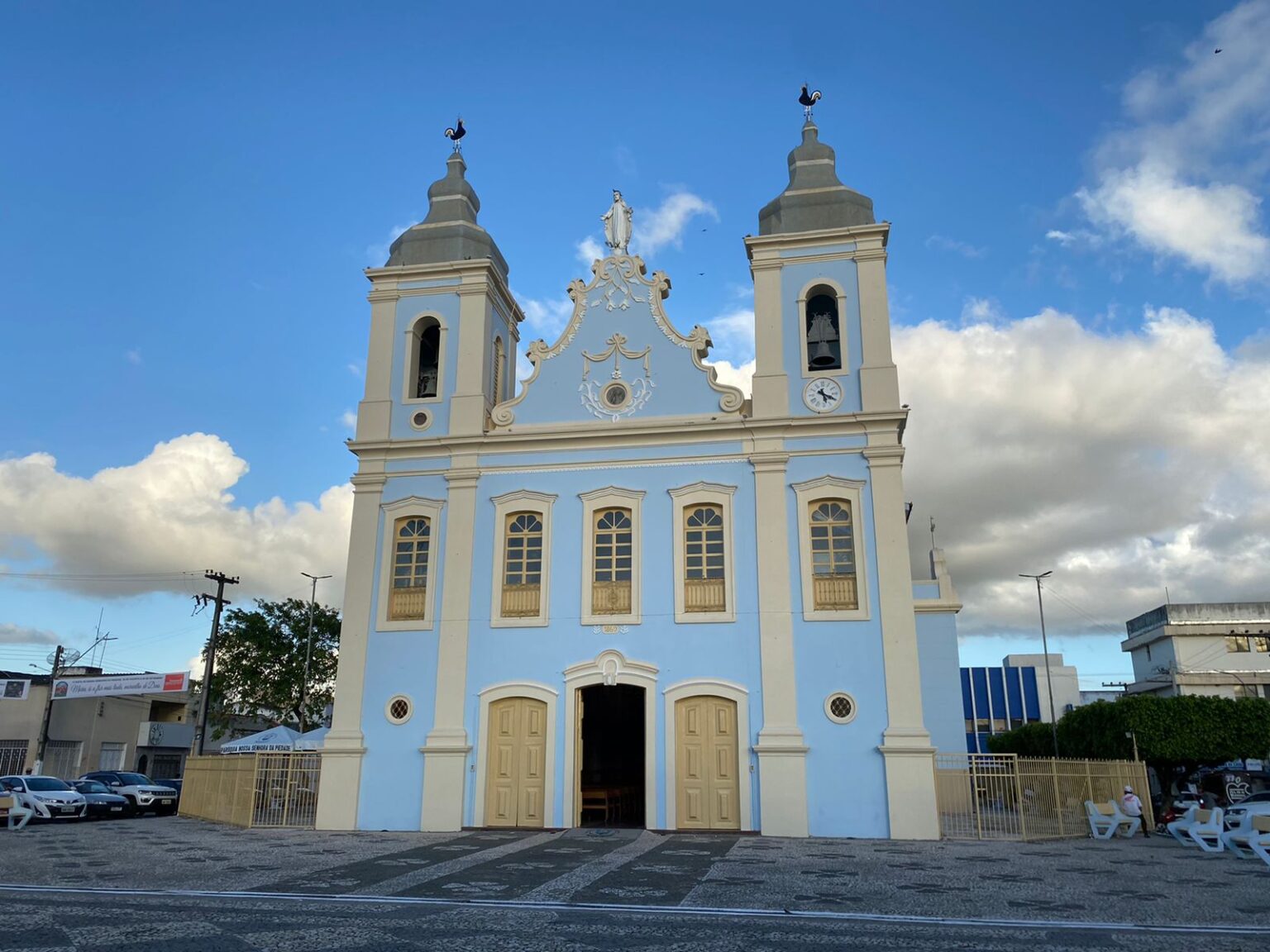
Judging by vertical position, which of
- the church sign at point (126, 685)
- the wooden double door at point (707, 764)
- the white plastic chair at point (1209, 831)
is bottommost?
the white plastic chair at point (1209, 831)

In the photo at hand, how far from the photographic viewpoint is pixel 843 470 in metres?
17.0

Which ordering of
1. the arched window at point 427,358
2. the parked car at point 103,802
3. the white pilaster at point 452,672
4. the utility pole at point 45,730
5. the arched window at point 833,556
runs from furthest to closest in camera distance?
the utility pole at point 45,730 → the parked car at point 103,802 → the arched window at point 427,358 → the white pilaster at point 452,672 → the arched window at point 833,556

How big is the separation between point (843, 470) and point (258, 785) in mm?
11891

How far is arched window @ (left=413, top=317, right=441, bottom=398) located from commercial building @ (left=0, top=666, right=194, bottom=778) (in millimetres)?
18055

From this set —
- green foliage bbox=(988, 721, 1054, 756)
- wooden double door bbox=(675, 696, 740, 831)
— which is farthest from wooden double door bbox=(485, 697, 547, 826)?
green foliage bbox=(988, 721, 1054, 756)

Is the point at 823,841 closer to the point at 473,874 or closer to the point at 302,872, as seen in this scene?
the point at 473,874

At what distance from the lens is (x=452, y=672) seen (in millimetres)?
17156

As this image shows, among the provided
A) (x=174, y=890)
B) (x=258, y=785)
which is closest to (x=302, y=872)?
(x=174, y=890)

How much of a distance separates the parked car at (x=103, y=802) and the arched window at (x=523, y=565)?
11.2 meters

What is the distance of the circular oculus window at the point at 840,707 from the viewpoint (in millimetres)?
15734

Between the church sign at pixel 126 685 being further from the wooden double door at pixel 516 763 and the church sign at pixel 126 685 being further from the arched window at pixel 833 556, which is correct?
the arched window at pixel 833 556

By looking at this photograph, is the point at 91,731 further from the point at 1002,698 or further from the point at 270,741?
the point at 1002,698

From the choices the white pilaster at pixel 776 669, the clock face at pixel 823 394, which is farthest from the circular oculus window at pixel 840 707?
the clock face at pixel 823 394

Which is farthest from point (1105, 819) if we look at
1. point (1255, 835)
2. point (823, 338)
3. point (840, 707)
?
point (823, 338)
